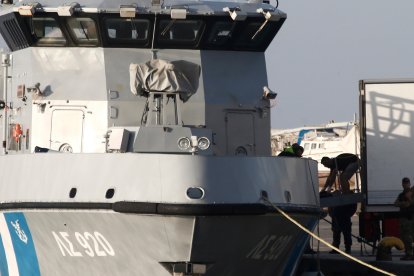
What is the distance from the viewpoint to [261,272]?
16.0m

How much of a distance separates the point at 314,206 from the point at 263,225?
1.34m

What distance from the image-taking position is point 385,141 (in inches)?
795

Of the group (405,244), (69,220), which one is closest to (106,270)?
(69,220)

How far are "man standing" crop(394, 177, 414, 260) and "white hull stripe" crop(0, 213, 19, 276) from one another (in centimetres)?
591

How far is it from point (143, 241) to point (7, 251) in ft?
7.35

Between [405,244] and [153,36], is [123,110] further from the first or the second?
[405,244]

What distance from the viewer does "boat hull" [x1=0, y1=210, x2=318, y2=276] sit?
15.0 meters

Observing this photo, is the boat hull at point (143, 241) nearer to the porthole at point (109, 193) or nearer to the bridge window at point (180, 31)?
the porthole at point (109, 193)

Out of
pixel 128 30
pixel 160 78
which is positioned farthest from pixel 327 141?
pixel 160 78

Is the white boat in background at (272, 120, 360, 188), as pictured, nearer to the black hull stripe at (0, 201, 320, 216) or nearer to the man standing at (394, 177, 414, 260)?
the man standing at (394, 177, 414, 260)

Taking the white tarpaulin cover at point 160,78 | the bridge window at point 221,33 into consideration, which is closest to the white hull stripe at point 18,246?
the white tarpaulin cover at point 160,78

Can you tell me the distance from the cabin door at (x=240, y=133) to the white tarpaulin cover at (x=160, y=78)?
120 centimetres

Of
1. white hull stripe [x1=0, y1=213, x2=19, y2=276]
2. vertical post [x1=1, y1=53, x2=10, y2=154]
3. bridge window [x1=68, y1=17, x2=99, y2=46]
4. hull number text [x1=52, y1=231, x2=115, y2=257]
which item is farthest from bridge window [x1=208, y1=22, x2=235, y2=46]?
white hull stripe [x1=0, y1=213, x2=19, y2=276]

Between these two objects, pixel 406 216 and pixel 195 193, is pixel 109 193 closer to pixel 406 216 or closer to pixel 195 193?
pixel 195 193
